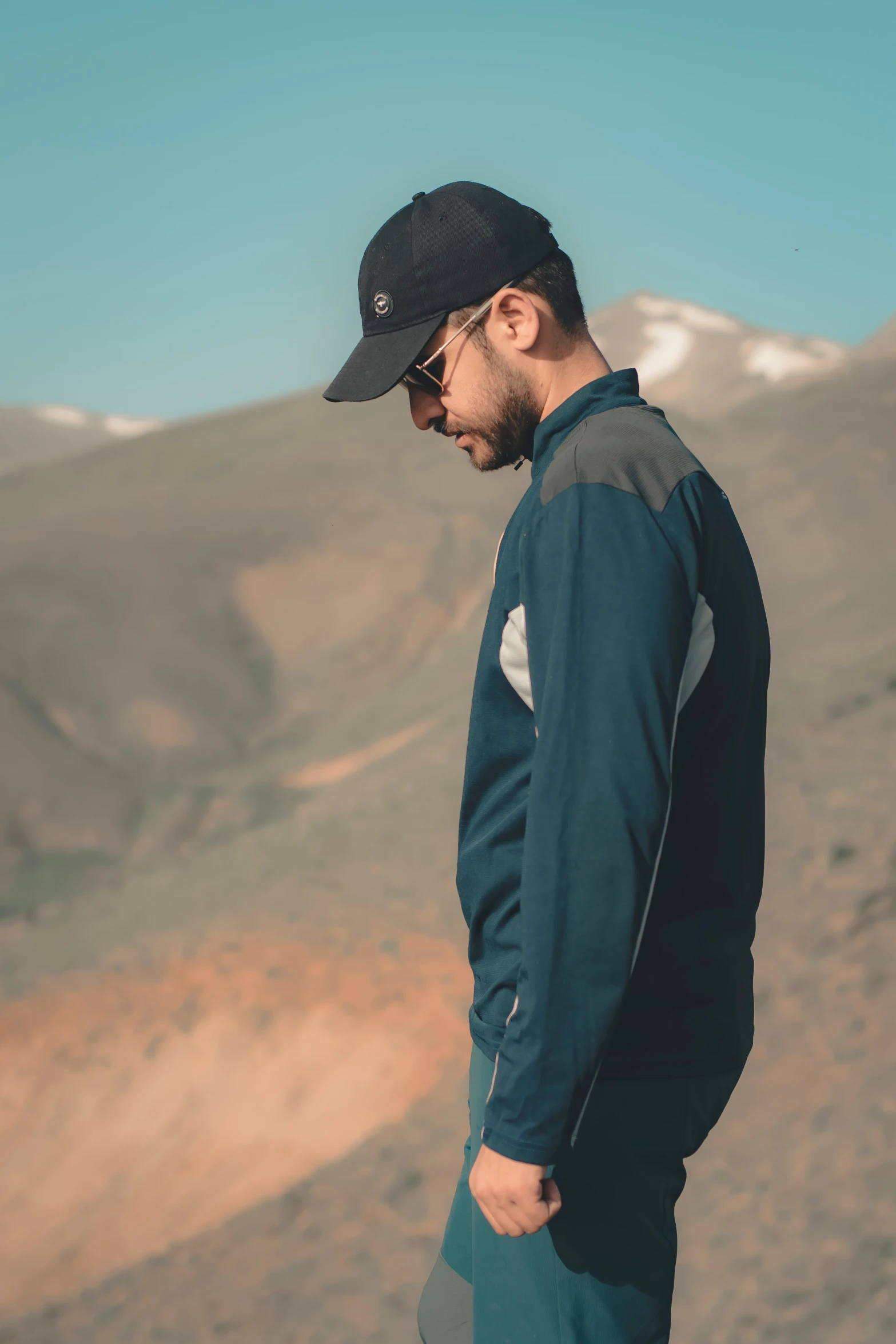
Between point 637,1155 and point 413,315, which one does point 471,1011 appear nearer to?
point 637,1155

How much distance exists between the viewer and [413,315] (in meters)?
1.84

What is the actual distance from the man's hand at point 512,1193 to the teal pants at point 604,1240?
4.7 inches

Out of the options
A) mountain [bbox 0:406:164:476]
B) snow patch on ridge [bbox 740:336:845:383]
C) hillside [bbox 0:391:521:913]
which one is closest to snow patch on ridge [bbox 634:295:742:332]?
snow patch on ridge [bbox 740:336:845:383]

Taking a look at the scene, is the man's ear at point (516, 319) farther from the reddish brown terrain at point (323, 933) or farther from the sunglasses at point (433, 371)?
the reddish brown terrain at point (323, 933)

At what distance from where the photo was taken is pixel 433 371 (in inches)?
73.9

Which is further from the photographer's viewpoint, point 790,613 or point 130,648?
point 130,648

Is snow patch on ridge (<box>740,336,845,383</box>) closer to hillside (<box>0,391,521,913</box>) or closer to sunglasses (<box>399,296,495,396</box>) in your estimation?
hillside (<box>0,391,521,913</box>)

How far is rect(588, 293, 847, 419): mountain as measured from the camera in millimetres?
48094

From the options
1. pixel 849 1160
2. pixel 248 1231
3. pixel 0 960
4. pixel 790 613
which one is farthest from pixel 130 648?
pixel 849 1160

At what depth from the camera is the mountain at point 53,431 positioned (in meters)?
49.0

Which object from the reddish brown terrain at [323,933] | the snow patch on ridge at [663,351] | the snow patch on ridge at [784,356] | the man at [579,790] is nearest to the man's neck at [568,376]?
the man at [579,790]

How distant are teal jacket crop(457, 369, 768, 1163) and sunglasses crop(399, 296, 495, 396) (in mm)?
205

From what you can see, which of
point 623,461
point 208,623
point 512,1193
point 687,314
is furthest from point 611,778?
point 687,314

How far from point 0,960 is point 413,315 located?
8893 mm
